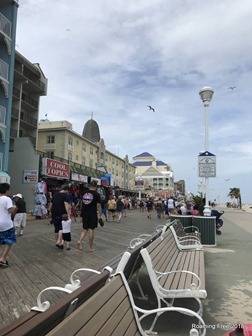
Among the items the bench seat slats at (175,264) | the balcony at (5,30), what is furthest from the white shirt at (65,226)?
the balcony at (5,30)

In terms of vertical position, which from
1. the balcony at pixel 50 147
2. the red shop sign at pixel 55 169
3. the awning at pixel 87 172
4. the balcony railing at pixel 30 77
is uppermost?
the balcony railing at pixel 30 77

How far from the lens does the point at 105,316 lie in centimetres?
215

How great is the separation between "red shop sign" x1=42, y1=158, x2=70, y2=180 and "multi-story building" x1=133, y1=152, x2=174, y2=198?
54119 mm

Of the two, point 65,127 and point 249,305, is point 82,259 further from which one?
point 65,127

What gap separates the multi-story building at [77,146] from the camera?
4703 centimetres

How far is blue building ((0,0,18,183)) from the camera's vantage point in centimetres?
2395

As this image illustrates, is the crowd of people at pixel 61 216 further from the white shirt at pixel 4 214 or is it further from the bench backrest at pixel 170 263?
the bench backrest at pixel 170 263

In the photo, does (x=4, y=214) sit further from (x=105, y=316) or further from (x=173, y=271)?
(x=105, y=316)

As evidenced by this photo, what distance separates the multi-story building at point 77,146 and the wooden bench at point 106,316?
34.0 metres

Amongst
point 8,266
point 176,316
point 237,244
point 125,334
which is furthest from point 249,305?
point 237,244

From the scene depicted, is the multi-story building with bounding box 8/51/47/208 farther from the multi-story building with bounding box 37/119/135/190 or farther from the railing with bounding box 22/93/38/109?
the multi-story building with bounding box 37/119/135/190

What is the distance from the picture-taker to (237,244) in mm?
11461

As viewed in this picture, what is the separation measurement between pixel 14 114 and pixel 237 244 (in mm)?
28424

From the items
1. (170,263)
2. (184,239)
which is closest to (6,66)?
(184,239)
